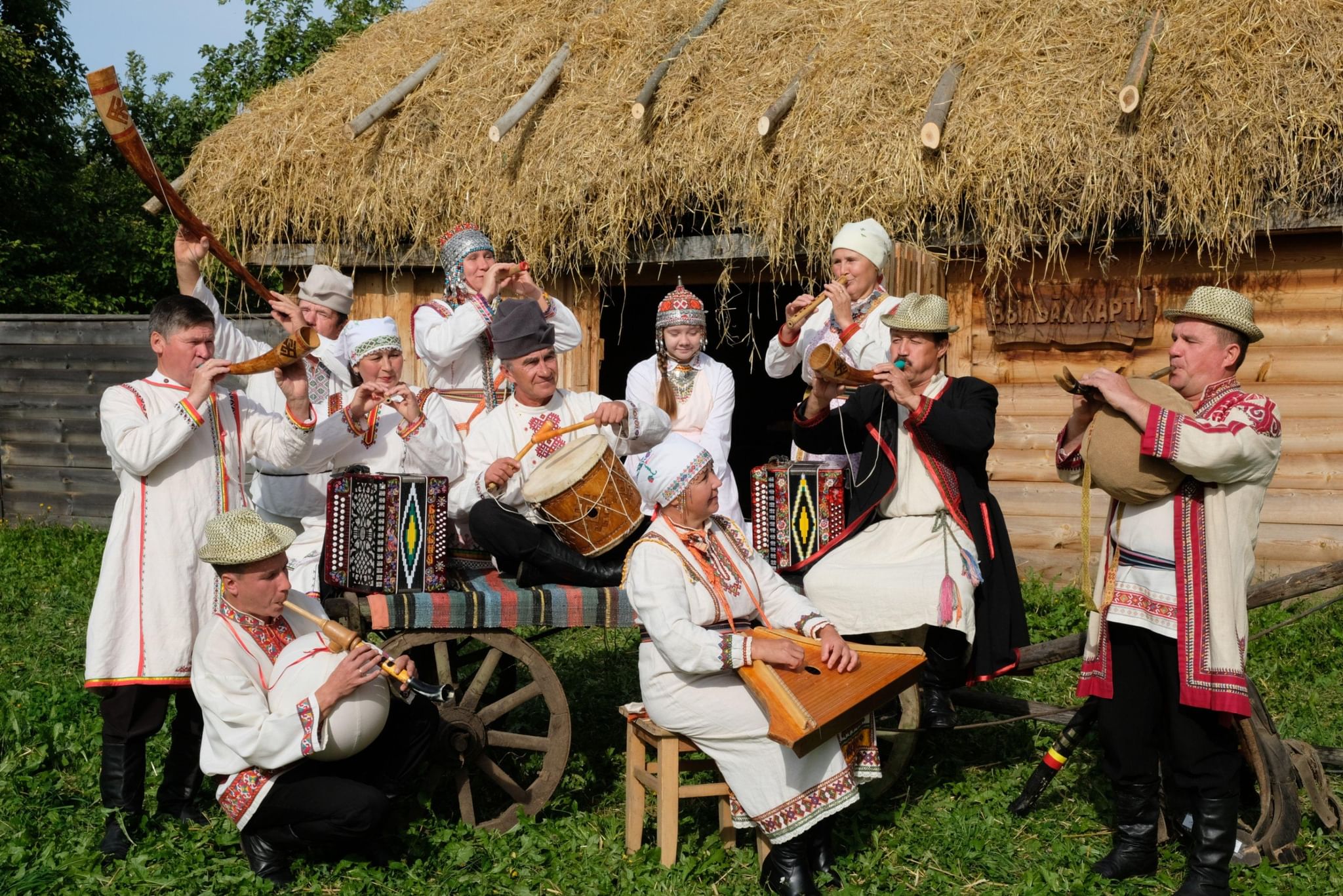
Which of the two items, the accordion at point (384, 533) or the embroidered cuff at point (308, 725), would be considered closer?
the embroidered cuff at point (308, 725)

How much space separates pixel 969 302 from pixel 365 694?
15.8 ft

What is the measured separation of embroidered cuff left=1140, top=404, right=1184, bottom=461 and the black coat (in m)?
0.73

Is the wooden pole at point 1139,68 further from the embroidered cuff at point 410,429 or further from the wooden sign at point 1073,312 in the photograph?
the embroidered cuff at point 410,429

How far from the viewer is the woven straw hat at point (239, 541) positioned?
378 centimetres

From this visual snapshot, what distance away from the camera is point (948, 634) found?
179 inches

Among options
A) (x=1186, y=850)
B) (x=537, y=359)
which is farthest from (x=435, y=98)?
(x=1186, y=850)

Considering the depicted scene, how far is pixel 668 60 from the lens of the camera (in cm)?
805

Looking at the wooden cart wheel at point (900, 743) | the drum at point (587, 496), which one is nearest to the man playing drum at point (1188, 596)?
the wooden cart wheel at point (900, 743)

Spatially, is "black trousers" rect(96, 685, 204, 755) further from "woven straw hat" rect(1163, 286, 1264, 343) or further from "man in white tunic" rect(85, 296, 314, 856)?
"woven straw hat" rect(1163, 286, 1264, 343)

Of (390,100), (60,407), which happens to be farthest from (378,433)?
(60,407)

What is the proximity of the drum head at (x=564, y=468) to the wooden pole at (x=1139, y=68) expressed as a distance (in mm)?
3608

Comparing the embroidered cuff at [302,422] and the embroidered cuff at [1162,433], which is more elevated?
the embroidered cuff at [1162,433]

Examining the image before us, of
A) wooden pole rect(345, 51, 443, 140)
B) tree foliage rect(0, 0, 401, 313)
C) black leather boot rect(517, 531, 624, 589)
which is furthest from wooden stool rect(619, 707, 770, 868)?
tree foliage rect(0, 0, 401, 313)

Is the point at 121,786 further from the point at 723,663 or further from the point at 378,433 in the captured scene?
the point at 723,663
